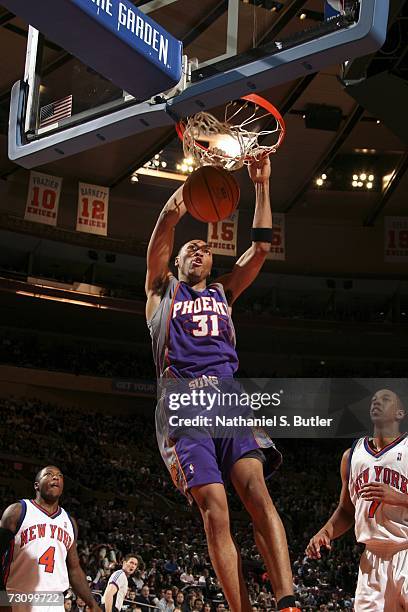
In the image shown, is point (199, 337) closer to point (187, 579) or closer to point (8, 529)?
point (8, 529)

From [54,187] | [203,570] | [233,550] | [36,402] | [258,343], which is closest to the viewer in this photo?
[233,550]

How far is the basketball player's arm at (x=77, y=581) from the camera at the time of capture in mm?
6105

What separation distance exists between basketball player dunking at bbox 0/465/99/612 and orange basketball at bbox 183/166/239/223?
2.50 m

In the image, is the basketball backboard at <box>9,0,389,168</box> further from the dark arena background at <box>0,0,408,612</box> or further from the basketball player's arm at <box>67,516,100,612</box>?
the dark arena background at <box>0,0,408,612</box>

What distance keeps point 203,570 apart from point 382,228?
1349 centimetres

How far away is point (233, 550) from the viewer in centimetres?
443

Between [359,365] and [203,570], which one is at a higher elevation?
[359,365]

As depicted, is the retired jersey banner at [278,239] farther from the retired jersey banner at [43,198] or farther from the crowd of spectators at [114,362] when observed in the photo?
the crowd of spectators at [114,362]

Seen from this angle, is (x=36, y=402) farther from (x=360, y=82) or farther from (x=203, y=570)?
(x=360, y=82)

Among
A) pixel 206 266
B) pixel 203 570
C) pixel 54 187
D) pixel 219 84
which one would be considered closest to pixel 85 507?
pixel 203 570

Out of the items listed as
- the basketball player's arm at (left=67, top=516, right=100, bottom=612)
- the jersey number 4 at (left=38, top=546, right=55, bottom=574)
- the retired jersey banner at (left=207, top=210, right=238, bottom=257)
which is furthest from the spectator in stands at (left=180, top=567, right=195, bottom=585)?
the retired jersey banner at (left=207, top=210, right=238, bottom=257)

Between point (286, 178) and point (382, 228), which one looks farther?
point (382, 228)

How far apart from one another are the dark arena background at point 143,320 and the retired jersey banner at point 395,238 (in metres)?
0.04

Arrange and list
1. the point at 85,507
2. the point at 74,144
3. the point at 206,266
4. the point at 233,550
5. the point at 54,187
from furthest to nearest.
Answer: the point at 54,187 → the point at 85,507 → the point at 206,266 → the point at 74,144 → the point at 233,550
